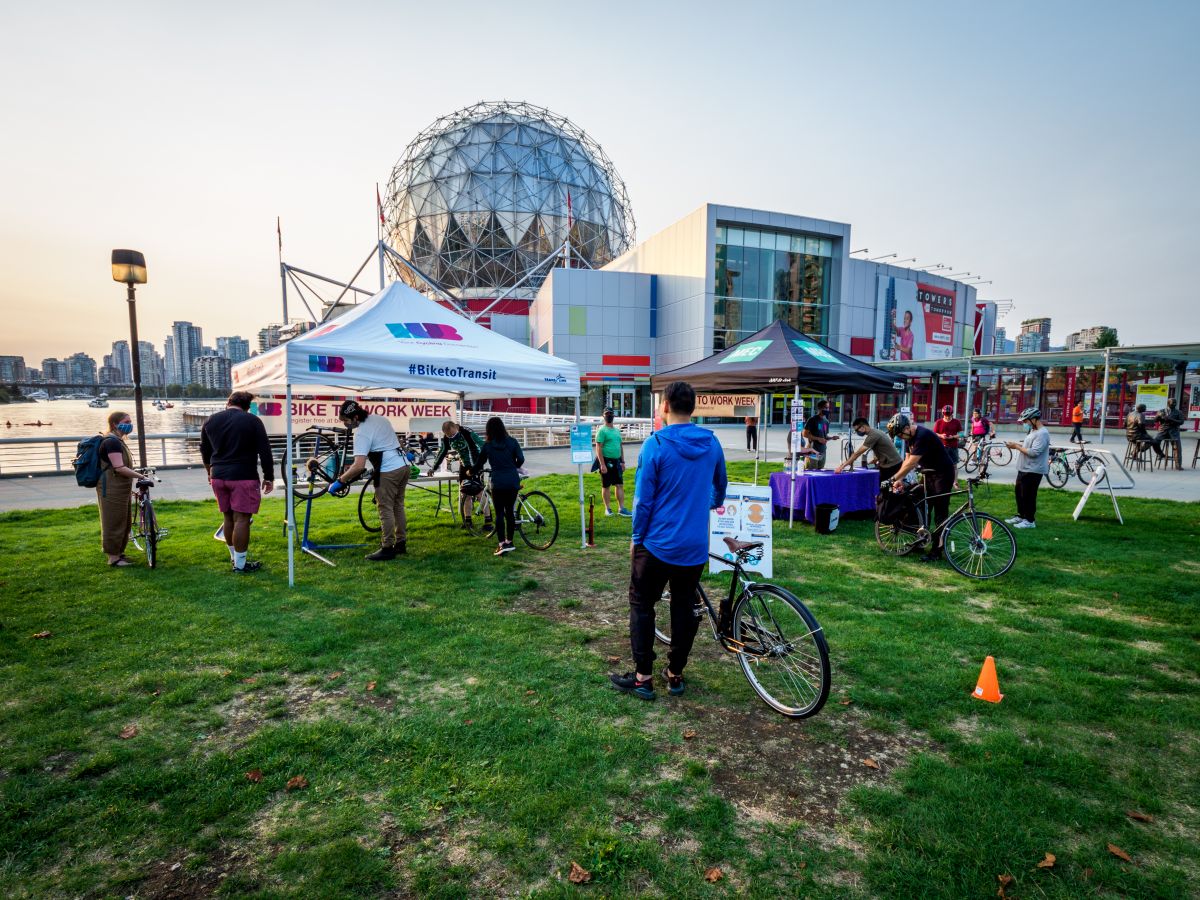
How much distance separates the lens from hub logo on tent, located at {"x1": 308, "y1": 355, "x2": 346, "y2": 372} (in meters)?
6.72

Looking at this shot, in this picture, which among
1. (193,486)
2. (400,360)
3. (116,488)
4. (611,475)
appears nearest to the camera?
(400,360)

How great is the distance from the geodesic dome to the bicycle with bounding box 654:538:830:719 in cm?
5037

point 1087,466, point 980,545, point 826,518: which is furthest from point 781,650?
point 1087,466

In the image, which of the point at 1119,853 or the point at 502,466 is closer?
the point at 1119,853

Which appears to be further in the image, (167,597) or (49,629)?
(167,597)

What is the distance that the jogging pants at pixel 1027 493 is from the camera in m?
10.0

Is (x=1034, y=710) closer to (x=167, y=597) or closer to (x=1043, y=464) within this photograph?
(x=1043, y=464)

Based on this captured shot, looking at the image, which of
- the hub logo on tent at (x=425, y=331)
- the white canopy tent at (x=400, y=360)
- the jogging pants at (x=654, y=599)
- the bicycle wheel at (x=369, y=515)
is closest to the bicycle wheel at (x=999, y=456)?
the white canopy tent at (x=400, y=360)

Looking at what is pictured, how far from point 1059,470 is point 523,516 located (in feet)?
48.2

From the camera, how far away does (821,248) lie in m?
42.8

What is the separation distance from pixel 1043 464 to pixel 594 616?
858cm

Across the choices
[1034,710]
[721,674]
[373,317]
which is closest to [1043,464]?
[1034,710]

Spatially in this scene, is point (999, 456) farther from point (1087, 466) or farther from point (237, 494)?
point (237, 494)

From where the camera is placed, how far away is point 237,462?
7.29 m
